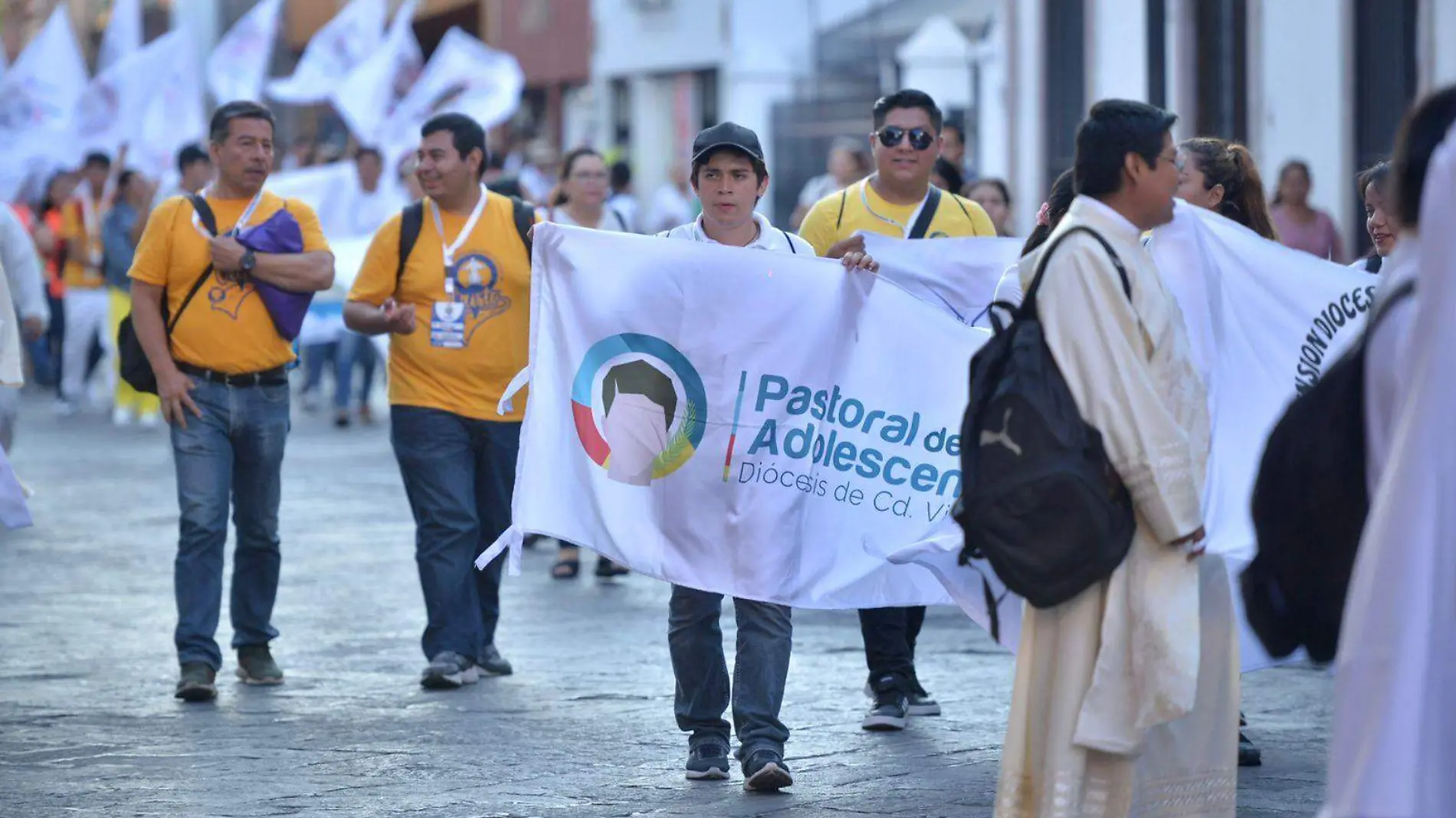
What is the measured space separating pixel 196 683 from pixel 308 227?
168cm

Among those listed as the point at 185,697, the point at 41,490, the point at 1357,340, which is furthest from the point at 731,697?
the point at 41,490

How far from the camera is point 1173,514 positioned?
536cm

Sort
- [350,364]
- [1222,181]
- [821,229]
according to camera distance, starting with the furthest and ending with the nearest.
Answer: [350,364], [821,229], [1222,181]

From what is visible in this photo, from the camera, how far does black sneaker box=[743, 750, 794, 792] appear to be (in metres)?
6.80

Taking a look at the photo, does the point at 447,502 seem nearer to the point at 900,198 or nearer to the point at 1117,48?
the point at 900,198

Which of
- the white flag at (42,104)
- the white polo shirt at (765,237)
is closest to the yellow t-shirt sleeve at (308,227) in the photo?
the white polo shirt at (765,237)

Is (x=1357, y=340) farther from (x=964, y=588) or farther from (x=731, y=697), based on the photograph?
(x=731, y=697)

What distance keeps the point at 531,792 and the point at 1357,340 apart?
3019 millimetres

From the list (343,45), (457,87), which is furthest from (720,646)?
(343,45)

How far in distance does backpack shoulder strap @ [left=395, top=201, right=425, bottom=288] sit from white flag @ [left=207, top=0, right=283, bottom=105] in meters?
17.5

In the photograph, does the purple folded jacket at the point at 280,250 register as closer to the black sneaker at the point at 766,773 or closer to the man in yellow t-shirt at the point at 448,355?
the man in yellow t-shirt at the point at 448,355

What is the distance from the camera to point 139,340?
8.53 metres

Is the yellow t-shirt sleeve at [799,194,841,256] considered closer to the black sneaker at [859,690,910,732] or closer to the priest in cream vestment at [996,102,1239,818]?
the black sneaker at [859,690,910,732]

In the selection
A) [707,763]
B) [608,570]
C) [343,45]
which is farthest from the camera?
[343,45]
